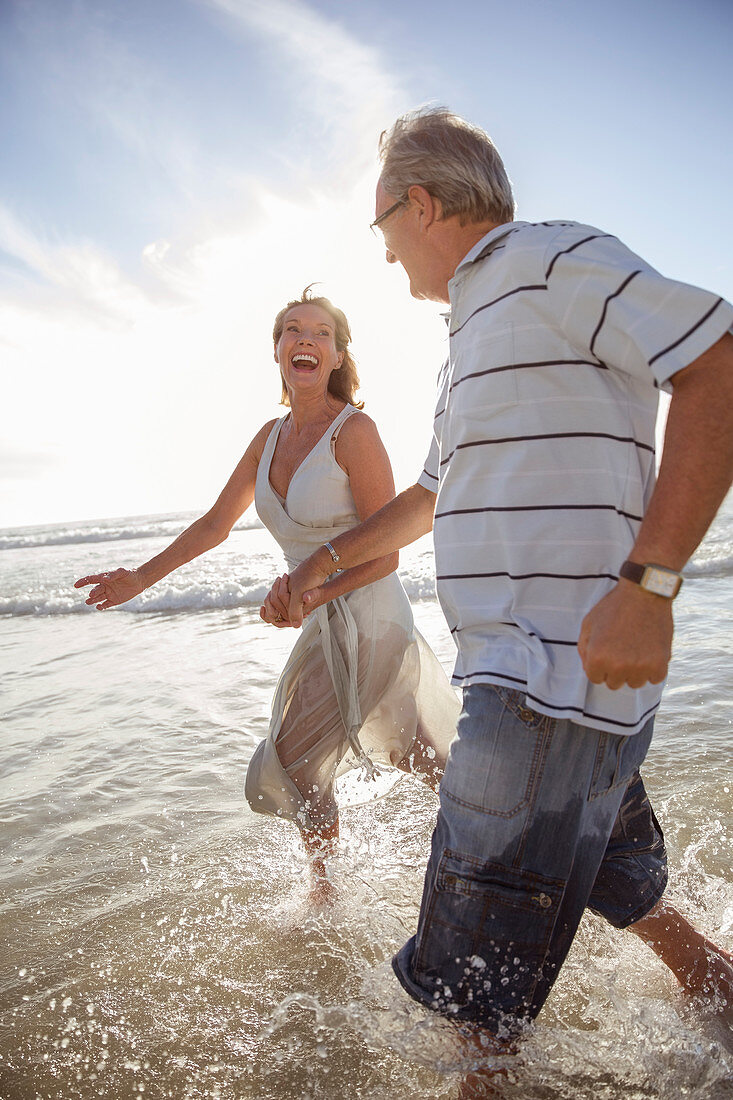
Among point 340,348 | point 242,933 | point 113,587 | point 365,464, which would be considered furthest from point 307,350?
point 242,933

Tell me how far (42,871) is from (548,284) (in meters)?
3.30

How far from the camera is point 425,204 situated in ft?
6.14

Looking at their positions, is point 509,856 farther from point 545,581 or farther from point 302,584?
point 302,584

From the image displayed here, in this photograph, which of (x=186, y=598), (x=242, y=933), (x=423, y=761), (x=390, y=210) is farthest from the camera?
(x=186, y=598)

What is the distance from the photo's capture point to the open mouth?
3.32 m

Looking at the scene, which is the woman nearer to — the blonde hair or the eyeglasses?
the blonde hair

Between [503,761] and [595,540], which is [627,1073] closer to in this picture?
[503,761]

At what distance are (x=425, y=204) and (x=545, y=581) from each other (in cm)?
99

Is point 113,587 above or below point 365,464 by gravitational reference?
below

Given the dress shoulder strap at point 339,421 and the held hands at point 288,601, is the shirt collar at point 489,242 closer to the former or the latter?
the held hands at point 288,601

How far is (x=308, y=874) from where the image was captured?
124 inches

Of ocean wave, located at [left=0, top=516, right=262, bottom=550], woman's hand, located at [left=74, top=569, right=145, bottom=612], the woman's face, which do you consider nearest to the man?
the woman's face

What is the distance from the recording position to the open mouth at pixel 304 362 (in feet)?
10.9

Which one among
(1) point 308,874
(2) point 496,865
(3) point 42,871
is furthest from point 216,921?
(2) point 496,865
